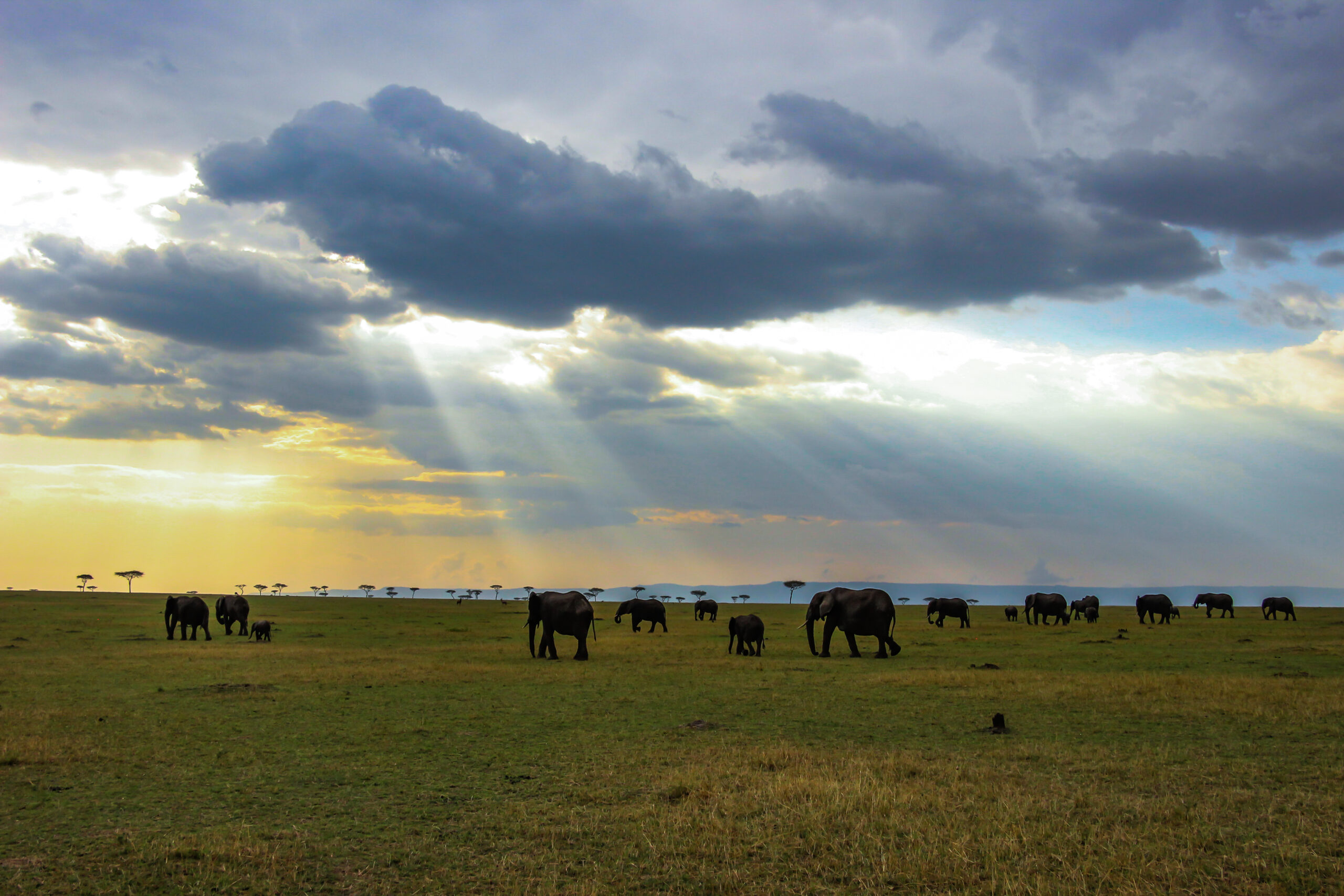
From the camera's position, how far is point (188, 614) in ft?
153

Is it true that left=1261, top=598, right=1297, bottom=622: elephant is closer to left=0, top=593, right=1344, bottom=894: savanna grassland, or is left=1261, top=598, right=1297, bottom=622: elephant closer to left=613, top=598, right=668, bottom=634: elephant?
left=613, top=598, right=668, bottom=634: elephant

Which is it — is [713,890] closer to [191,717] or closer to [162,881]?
[162,881]

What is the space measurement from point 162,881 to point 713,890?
223 inches

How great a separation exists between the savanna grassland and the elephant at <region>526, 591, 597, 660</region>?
185 inches

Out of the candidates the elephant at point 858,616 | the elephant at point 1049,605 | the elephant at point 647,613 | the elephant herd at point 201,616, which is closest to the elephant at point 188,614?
the elephant herd at point 201,616

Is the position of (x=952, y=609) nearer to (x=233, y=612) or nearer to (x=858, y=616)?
(x=858, y=616)

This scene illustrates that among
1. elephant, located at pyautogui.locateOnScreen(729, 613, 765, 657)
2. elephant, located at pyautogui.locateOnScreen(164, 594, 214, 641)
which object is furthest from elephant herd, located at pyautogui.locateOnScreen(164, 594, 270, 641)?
elephant, located at pyautogui.locateOnScreen(729, 613, 765, 657)

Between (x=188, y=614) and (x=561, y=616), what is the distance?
2593 cm

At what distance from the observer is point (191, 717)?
19.0 metres

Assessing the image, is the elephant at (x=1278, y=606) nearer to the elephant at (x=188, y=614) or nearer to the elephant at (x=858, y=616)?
the elephant at (x=858, y=616)

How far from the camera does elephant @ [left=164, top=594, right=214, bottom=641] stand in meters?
46.7

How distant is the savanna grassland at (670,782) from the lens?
877 cm

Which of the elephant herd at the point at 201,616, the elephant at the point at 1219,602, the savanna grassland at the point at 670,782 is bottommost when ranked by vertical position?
the elephant at the point at 1219,602

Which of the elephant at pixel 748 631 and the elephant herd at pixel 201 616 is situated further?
the elephant herd at pixel 201 616
